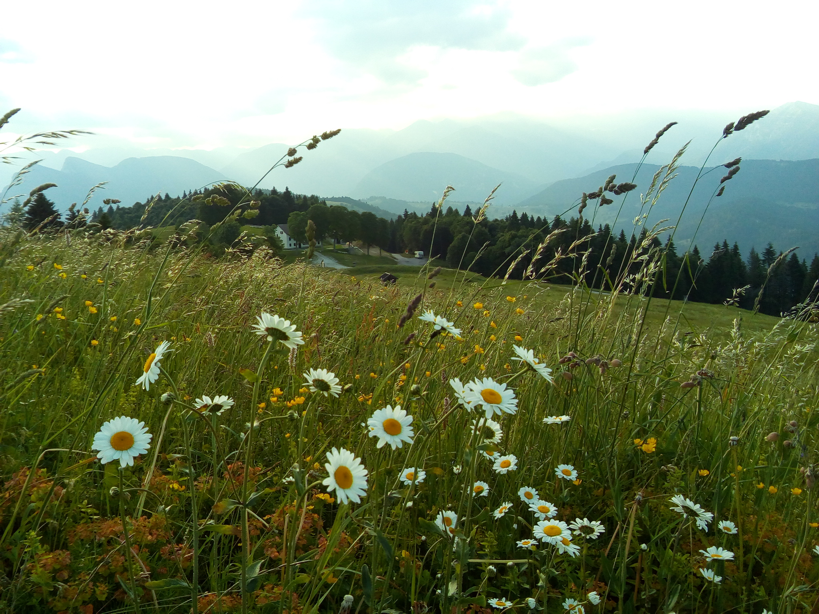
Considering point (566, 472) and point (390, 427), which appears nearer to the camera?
point (390, 427)

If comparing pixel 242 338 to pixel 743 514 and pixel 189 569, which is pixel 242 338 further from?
pixel 743 514

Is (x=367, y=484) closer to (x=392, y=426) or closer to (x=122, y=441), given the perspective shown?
(x=392, y=426)

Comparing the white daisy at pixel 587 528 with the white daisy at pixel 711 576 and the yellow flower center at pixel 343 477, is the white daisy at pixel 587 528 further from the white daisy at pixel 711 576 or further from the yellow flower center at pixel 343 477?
the yellow flower center at pixel 343 477

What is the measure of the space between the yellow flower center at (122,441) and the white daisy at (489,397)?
728mm

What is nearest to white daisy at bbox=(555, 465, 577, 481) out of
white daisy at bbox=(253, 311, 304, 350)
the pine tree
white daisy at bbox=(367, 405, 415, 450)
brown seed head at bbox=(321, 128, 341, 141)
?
white daisy at bbox=(367, 405, 415, 450)

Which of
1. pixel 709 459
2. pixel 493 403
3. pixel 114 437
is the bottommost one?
pixel 709 459

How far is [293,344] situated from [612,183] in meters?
2.31

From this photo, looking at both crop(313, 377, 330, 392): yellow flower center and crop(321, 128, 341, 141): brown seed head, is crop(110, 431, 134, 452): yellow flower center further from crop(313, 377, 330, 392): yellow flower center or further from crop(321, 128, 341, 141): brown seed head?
crop(321, 128, 341, 141): brown seed head

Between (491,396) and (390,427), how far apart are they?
25 cm

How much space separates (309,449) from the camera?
2.00 m

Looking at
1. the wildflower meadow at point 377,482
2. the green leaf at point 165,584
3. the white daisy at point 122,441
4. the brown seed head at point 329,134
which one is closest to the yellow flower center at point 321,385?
the wildflower meadow at point 377,482

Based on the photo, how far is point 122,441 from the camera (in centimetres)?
103

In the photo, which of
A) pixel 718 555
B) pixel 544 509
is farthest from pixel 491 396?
pixel 718 555

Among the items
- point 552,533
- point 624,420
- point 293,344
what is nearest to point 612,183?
point 624,420
